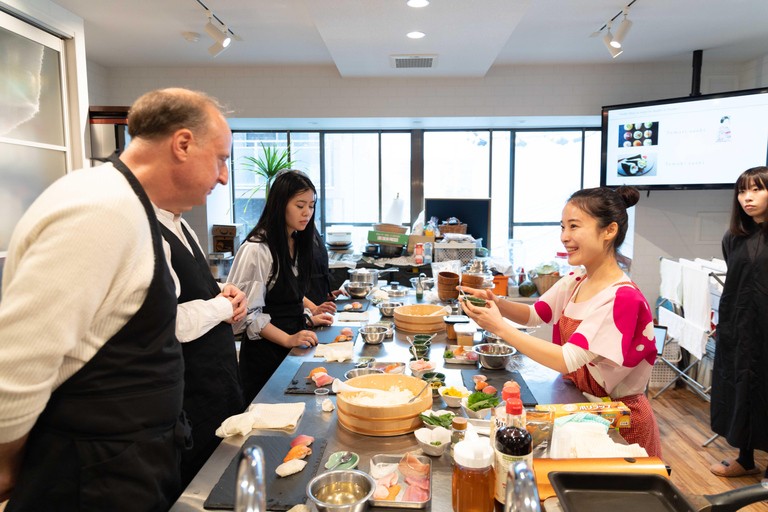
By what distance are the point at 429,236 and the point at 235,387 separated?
3568 millimetres

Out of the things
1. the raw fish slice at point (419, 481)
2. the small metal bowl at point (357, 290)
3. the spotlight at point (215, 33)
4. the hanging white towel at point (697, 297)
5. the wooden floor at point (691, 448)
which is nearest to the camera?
the raw fish slice at point (419, 481)

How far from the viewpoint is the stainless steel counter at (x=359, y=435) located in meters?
1.18

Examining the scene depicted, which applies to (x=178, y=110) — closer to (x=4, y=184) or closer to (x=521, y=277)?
(x=4, y=184)

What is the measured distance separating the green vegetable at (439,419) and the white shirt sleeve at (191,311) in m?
0.73

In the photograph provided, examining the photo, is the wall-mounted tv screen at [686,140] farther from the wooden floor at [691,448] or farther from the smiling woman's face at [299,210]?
the smiling woman's face at [299,210]

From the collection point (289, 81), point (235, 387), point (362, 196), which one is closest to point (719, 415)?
point (235, 387)

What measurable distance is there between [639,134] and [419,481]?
4904 millimetres

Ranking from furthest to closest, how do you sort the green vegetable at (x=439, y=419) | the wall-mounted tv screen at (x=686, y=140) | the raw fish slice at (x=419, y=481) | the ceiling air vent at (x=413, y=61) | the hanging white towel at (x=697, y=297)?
the ceiling air vent at (x=413, y=61), the wall-mounted tv screen at (x=686, y=140), the hanging white towel at (x=697, y=297), the green vegetable at (x=439, y=419), the raw fish slice at (x=419, y=481)

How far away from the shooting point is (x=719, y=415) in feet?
10.4

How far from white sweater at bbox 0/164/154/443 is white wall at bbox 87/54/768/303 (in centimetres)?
476

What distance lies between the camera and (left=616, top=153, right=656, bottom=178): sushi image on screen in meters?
5.03

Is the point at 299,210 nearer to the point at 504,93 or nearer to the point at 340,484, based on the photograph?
the point at 340,484

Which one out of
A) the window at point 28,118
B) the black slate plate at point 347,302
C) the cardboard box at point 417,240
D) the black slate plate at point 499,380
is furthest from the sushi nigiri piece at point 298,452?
the cardboard box at point 417,240

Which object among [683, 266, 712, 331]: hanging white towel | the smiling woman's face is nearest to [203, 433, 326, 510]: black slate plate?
the smiling woman's face
